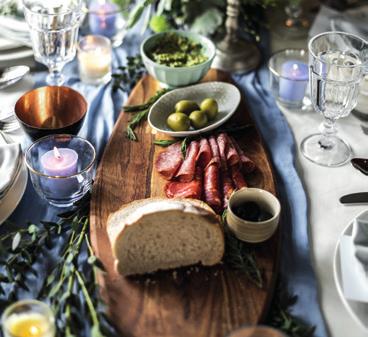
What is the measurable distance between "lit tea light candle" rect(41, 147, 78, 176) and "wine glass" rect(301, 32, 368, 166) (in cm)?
55

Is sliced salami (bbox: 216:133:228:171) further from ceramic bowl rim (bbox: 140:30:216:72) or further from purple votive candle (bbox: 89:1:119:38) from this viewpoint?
purple votive candle (bbox: 89:1:119:38)

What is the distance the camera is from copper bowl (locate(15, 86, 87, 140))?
4.50 ft

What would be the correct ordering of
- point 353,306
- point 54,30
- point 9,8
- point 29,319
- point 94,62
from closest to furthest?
point 29,319, point 353,306, point 54,30, point 94,62, point 9,8

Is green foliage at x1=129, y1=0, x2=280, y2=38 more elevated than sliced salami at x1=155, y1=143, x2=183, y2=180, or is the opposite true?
green foliage at x1=129, y1=0, x2=280, y2=38

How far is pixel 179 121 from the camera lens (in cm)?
137

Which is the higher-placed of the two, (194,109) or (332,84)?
(332,84)

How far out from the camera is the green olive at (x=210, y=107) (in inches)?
55.9

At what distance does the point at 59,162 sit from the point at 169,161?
0.24 m

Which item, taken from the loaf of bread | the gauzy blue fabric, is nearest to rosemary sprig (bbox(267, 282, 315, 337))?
the gauzy blue fabric

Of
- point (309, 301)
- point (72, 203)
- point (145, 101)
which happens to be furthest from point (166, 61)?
point (309, 301)

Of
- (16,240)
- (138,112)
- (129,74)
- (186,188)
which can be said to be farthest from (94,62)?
(16,240)

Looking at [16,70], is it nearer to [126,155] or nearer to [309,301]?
[126,155]

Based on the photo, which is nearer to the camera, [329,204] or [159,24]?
[329,204]

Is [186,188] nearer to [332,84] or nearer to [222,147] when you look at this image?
[222,147]
